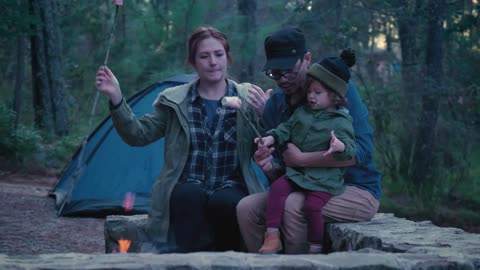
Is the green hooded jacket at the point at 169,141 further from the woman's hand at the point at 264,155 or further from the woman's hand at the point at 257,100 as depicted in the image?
the woman's hand at the point at 264,155

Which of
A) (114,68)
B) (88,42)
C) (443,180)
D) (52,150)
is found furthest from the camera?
(88,42)

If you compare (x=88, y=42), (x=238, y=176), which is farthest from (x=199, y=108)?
(x=88, y=42)

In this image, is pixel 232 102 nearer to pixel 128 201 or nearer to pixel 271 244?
pixel 271 244

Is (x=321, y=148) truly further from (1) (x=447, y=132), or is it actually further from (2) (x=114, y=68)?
(2) (x=114, y=68)

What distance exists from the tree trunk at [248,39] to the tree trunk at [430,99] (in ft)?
8.19

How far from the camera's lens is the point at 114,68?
16.4 metres

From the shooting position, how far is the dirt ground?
6316 millimetres

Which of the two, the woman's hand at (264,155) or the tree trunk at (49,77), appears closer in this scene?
the woman's hand at (264,155)

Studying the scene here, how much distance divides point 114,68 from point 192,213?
42.5 feet

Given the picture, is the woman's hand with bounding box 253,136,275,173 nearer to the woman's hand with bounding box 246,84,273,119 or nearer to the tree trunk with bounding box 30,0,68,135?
the woman's hand with bounding box 246,84,273,119

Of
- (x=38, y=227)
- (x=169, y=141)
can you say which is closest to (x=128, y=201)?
(x=38, y=227)

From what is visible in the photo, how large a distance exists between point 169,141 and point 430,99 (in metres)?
6.06

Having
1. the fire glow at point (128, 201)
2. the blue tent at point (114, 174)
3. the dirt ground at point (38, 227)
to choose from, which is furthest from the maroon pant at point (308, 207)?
the fire glow at point (128, 201)

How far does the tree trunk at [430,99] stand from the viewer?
9.05 metres
